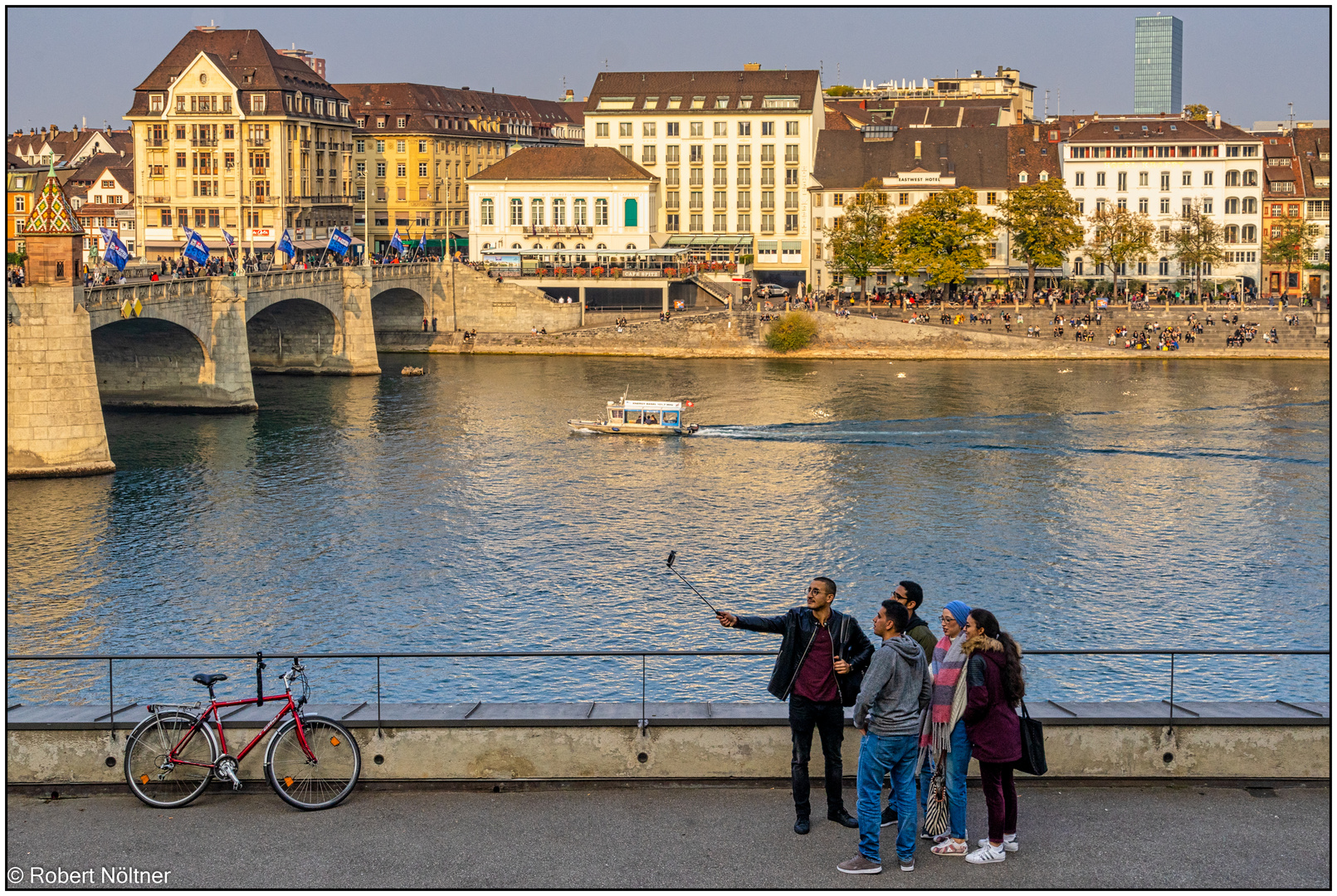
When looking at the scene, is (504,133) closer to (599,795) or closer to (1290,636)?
(1290,636)

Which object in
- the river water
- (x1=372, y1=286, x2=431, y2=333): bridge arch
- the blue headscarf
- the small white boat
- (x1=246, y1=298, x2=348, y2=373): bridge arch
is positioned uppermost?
(x1=372, y1=286, x2=431, y2=333): bridge arch

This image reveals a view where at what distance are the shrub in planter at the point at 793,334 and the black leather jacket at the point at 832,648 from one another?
78.4 metres

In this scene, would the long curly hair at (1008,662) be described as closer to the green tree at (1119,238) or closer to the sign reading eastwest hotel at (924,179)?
the green tree at (1119,238)

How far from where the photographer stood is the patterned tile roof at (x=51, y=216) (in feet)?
163

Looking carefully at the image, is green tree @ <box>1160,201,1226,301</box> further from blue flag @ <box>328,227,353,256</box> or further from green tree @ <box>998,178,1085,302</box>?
blue flag @ <box>328,227,353,256</box>

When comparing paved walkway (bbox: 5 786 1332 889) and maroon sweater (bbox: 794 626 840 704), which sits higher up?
maroon sweater (bbox: 794 626 840 704)

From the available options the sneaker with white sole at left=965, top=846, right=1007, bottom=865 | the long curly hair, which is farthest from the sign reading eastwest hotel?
the sneaker with white sole at left=965, top=846, right=1007, bottom=865

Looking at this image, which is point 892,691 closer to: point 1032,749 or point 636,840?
point 1032,749

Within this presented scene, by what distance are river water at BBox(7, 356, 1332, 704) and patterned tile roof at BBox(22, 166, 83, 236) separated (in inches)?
306

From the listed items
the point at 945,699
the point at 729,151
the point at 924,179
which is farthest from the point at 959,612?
the point at 729,151

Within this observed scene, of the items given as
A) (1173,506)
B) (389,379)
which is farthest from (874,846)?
(389,379)

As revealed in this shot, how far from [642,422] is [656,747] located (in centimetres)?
5057

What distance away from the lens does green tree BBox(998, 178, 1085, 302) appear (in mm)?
92938

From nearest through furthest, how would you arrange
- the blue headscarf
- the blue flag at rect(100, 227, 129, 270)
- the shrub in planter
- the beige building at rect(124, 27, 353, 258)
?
the blue headscarf
the blue flag at rect(100, 227, 129, 270)
the shrub in planter
the beige building at rect(124, 27, 353, 258)
